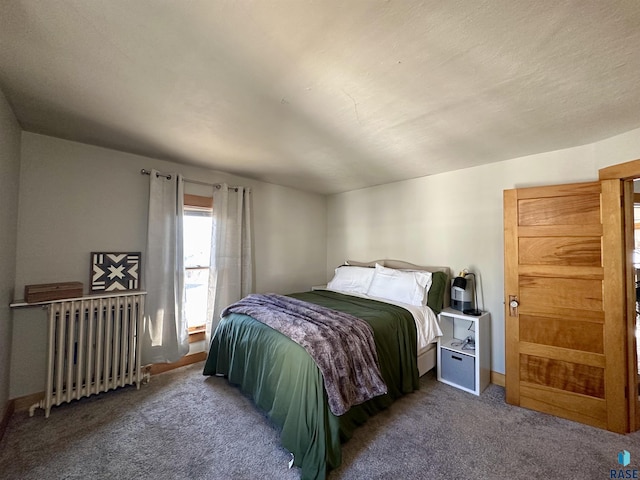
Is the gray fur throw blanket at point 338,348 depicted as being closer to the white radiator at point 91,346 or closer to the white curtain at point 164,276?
the white curtain at point 164,276

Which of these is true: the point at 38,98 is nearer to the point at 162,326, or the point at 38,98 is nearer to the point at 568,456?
the point at 162,326

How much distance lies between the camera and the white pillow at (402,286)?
275cm

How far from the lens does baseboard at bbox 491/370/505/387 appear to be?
256 cm

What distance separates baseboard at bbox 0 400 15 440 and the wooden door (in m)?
3.96

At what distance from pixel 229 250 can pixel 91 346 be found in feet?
5.10

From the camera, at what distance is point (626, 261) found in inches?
75.8

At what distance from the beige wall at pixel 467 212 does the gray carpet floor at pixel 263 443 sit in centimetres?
86

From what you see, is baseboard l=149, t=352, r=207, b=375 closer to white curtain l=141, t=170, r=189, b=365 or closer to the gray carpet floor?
white curtain l=141, t=170, r=189, b=365

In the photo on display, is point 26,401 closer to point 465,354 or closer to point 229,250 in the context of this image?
point 229,250

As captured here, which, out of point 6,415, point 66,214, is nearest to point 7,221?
point 66,214

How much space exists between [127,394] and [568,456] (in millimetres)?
3481

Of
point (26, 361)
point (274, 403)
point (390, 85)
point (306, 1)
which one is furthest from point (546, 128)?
point (26, 361)

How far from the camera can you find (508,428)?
1.92 metres

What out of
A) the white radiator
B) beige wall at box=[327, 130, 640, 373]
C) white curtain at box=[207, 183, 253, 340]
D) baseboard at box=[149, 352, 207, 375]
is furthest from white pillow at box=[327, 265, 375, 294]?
the white radiator
